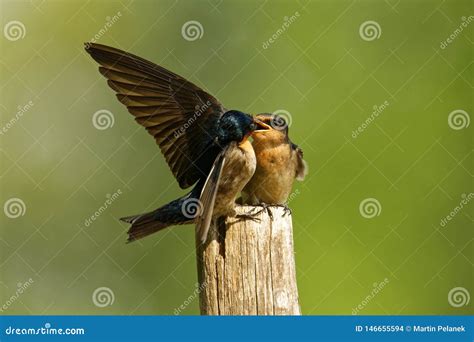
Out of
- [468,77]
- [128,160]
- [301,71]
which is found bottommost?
[128,160]

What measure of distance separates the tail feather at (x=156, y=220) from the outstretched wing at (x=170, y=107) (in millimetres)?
336

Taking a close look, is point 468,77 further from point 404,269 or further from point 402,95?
point 404,269

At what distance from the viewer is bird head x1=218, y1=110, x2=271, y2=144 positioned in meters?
4.75

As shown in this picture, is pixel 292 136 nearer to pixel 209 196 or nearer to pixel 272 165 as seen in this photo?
pixel 272 165

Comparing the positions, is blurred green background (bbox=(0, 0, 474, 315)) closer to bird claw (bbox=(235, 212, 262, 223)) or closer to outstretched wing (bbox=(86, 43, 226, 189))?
outstretched wing (bbox=(86, 43, 226, 189))

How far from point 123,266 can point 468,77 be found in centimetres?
463

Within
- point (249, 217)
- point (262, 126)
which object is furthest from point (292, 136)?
point (249, 217)

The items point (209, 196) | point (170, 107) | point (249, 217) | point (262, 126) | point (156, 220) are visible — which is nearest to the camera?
point (209, 196)

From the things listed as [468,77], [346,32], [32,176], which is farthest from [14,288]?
[468,77]

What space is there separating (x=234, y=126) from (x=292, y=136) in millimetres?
4103

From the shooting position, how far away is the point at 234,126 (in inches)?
188

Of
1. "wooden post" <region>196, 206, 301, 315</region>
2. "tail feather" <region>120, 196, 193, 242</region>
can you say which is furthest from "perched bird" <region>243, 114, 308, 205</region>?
"wooden post" <region>196, 206, 301, 315</region>

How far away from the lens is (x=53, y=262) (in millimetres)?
9297

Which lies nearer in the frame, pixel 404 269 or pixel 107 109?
pixel 404 269
